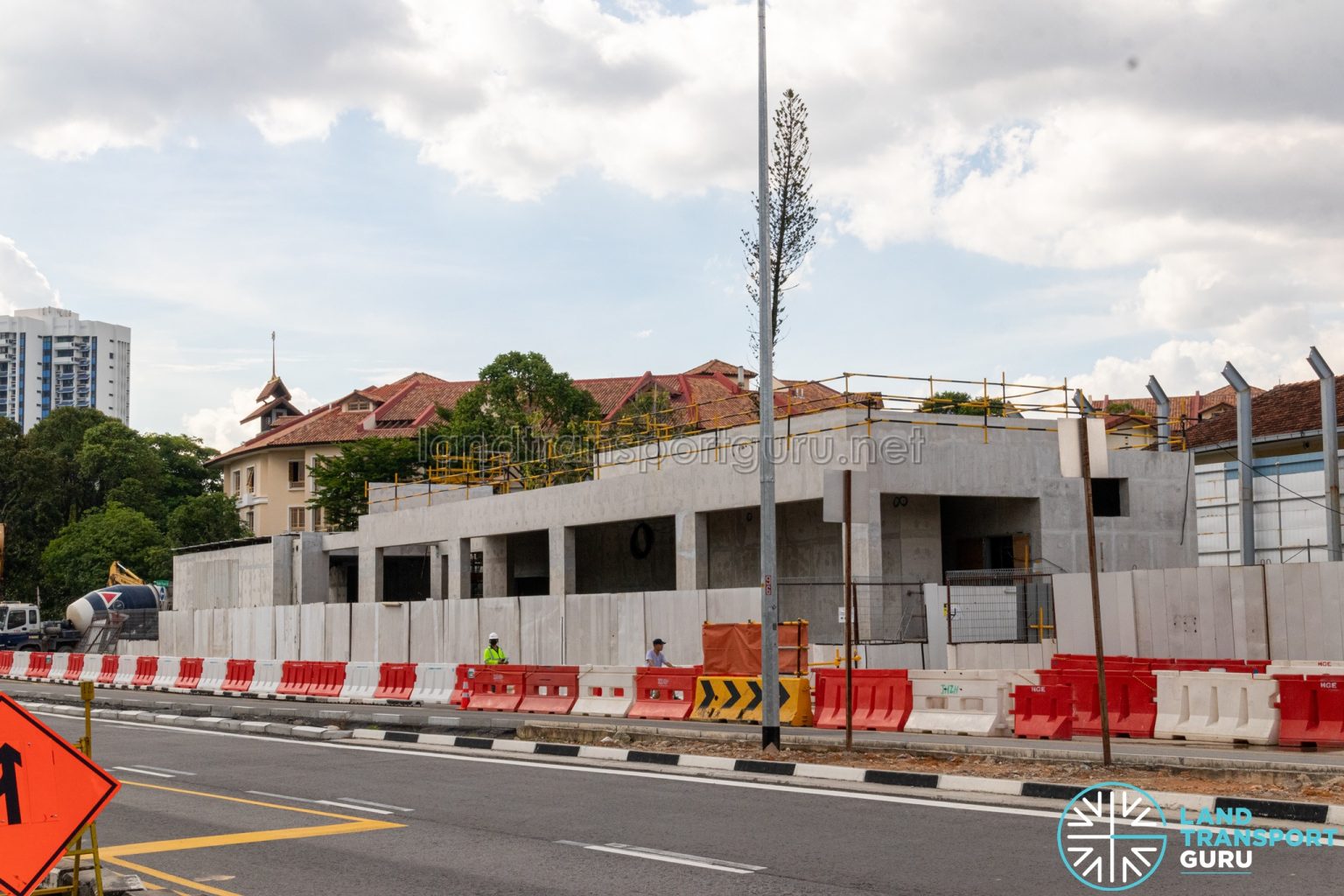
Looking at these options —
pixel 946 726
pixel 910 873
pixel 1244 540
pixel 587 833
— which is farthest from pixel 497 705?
pixel 1244 540

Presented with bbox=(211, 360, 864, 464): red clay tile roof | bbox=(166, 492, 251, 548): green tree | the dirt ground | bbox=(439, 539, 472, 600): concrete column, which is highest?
bbox=(211, 360, 864, 464): red clay tile roof

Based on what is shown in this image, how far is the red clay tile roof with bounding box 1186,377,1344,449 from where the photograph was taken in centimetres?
4412

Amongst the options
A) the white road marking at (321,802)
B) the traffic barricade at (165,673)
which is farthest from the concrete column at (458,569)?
the white road marking at (321,802)

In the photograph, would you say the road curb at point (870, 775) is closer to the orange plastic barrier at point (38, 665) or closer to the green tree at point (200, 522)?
the orange plastic barrier at point (38, 665)

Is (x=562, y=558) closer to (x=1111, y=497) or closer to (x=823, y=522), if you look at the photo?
(x=823, y=522)

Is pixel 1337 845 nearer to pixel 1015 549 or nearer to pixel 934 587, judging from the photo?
pixel 934 587

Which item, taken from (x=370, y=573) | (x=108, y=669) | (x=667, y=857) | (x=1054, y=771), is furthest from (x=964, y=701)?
(x=370, y=573)

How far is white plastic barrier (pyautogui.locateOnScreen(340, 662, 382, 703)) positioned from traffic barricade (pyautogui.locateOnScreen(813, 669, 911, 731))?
538 inches

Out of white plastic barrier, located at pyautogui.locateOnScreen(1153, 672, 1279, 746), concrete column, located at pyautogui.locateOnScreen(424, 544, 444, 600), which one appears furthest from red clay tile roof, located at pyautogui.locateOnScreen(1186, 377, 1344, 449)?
white plastic barrier, located at pyautogui.locateOnScreen(1153, 672, 1279, 746)

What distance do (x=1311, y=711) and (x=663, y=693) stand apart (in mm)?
10943

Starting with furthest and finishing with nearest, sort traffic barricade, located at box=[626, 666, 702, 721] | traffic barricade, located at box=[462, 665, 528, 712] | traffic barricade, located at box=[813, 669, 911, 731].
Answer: traffic barricade, located at box=[462, 665, 528, 712], traffic barricade, located at box=[626, 666, 702, 721], traffic barricade, located at box=[813, 669, 911, 731]

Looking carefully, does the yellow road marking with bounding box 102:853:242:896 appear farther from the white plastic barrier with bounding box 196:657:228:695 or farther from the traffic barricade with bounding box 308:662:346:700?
the white plastic barrier with bounding box 196:657:228:695

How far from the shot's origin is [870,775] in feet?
47.5

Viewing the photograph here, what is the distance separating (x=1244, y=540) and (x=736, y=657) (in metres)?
17.5
